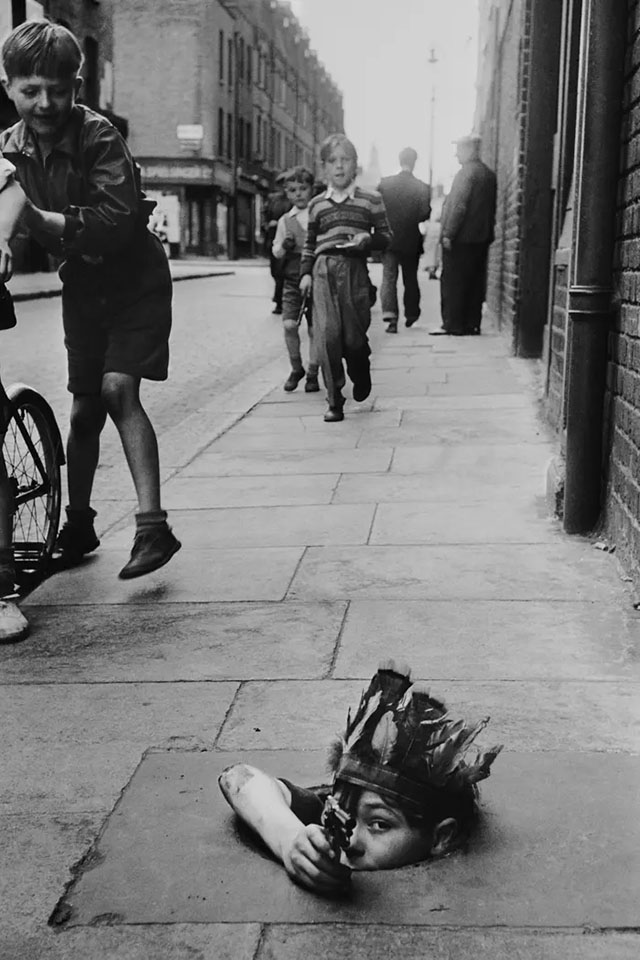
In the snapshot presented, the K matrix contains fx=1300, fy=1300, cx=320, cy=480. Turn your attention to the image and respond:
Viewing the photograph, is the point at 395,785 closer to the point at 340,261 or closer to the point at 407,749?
the point at 407,749

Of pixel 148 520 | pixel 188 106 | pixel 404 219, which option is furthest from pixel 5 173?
pixel 188 106

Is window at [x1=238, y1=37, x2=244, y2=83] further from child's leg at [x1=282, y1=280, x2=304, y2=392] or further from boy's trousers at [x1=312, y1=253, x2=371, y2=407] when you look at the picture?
boy's trousers at [x1=312, y1=253, x2=371, y2=407]

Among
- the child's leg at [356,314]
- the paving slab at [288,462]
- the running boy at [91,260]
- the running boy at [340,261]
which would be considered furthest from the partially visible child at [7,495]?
the child's leg at [356,314]

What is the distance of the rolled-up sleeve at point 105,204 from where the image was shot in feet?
13.3

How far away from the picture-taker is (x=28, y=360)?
39.9 feet

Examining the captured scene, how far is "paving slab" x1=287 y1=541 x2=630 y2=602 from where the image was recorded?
418cm

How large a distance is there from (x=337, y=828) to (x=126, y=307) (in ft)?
8.32

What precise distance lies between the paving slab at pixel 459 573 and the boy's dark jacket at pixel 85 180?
130 cm

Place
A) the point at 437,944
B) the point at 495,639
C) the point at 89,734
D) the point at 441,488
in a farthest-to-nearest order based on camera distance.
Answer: the point at 441,488
the point at 495,639
the point at 89,734
the point at 437,944

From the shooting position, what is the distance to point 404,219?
48.0 ft

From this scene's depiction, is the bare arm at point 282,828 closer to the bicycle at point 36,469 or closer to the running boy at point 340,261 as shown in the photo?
the bicycle at point 36,469

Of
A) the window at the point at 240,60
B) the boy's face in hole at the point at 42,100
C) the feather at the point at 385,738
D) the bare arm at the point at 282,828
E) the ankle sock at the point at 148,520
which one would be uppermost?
the window at the point at 240,60

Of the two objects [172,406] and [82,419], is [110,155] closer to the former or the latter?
[82,419]

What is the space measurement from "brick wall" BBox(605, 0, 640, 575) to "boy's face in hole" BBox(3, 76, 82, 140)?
1.87 metres
